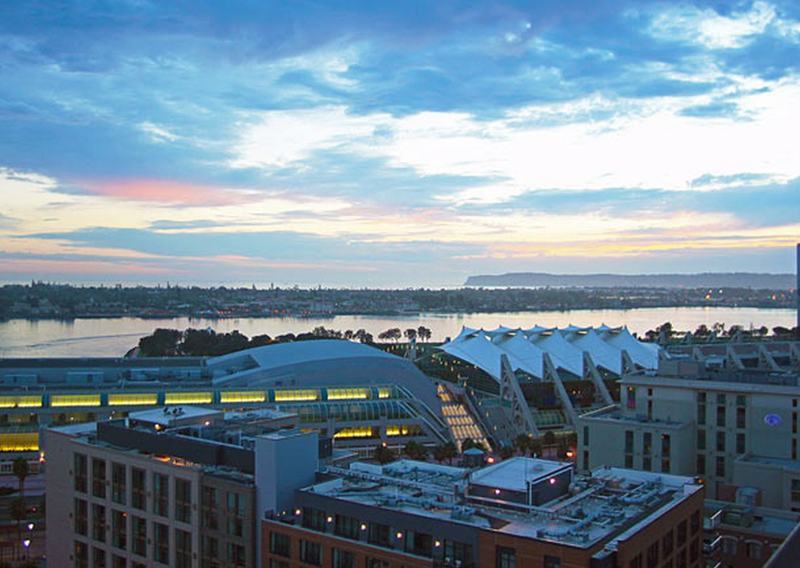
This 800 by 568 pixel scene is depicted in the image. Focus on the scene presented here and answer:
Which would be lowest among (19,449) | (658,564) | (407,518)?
(19,449)

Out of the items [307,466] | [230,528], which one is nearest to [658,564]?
[307,466]

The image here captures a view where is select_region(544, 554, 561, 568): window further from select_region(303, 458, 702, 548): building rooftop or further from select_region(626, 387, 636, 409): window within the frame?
select_region(626, 387, 636, 409): window

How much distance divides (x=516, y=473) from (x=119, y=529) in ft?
28.5

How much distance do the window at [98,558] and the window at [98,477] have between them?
1184mm

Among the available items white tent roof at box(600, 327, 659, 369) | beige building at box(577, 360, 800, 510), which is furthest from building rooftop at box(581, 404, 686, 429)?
white tent roof at box(600, 327, 659, 369)

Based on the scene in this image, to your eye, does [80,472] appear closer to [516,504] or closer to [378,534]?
[378,534]

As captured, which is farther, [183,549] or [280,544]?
[183,549]

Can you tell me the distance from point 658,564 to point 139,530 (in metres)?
10.4

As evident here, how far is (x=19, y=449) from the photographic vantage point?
3225 centimetres

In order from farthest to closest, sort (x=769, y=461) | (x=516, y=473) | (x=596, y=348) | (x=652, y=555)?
(x=596, y=348) < (x=769, y=461) < (x=516, y=473) < (x=652, y=555)

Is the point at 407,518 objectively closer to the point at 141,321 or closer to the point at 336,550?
the point at 336,550

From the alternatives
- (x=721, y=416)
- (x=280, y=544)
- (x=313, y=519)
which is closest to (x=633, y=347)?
(x=721, y=416)

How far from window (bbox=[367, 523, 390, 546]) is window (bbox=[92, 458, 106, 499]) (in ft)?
23.4

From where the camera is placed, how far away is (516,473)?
47.5ft
